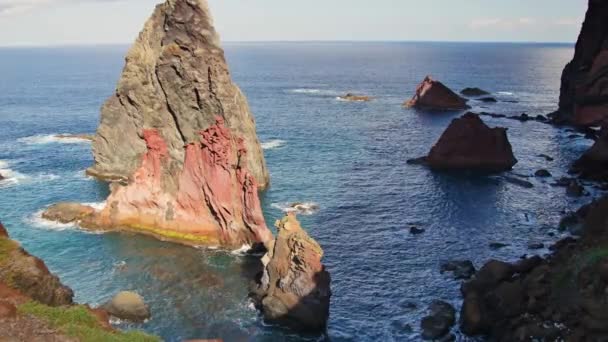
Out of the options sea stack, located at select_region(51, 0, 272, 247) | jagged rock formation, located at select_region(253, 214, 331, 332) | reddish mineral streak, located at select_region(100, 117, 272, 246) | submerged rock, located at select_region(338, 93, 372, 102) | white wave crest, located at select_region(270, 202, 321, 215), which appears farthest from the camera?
submerged rock, located at select_region(338, 93, 372, 102)

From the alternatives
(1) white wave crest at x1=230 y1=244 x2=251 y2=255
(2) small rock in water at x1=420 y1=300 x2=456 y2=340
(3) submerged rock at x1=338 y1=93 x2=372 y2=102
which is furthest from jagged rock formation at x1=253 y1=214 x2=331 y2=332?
(3) submerged rock at x1=338 y1=93 x2=372 y2=102

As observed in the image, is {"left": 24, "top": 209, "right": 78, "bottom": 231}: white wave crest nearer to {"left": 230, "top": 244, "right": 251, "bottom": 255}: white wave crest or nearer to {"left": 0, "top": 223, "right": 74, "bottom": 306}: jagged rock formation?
{"left": 230, "top": 244, "right": 251, "bottom": 255}: white wave crest

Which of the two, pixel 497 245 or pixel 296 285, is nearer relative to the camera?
pixel 296 285

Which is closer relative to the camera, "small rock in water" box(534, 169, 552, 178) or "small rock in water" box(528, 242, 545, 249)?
"small rock in water" box(528, 242, 545, 249)

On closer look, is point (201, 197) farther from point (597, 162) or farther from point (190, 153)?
point (597, 162)

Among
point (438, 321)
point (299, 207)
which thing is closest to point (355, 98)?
point (299, 207)

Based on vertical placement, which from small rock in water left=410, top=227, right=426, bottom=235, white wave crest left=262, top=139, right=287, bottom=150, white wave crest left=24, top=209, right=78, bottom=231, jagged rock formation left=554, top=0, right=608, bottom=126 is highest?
jagged rock formation left=554, top=0, right=608, bottom=126

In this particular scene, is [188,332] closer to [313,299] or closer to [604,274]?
[313,299]
